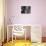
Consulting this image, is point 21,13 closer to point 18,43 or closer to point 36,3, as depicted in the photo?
point 36,3

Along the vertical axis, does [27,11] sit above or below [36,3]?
below

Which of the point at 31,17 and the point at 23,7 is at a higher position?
the point at 23,7

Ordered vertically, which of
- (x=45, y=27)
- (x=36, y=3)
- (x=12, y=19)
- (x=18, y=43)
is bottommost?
(x=18, y=43)

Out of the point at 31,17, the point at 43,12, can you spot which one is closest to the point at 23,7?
the point at 31,17

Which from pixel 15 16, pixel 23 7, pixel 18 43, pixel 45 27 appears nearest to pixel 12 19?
pixel 15 16

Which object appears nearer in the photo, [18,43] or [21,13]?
[18,43]

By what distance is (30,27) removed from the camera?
6.62 feet

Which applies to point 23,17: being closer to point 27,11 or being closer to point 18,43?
point 27,11

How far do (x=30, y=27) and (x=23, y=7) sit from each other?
1.13 ft

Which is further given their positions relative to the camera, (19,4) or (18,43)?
(19,4)

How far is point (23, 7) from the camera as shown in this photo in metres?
2.05

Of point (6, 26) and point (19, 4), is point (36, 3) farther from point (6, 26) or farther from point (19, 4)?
point (6, 26)

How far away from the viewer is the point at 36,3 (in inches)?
80.7

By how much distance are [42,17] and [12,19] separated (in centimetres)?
49
